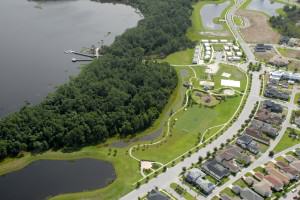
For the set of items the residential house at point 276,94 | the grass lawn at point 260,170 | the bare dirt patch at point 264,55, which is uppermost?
the bare dirt patch at point 264,55

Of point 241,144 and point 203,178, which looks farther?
point 241,144

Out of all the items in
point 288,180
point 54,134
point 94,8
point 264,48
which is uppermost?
point 94,8

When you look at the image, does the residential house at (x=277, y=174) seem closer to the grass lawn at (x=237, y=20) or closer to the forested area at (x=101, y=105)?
the forested area at (x=101, y=105)

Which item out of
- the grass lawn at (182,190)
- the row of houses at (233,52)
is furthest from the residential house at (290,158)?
the row of houses at (233,52)

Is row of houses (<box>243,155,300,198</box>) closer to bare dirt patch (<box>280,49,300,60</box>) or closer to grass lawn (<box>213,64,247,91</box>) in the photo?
grass lawn (<box>213,64,247,91</box>)

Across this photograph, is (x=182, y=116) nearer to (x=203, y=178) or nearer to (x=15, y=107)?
(x=203, y=178)

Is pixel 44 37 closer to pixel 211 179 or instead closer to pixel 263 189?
pixel 211 179

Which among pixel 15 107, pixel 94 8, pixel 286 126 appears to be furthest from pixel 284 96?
pixel 94 8
